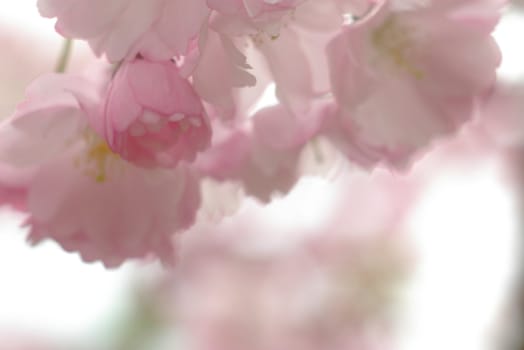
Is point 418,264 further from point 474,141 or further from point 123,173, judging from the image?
point 123,173

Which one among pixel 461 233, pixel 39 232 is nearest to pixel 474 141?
pixel 461 233

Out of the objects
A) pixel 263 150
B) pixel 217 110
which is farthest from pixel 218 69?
pixel 263 150

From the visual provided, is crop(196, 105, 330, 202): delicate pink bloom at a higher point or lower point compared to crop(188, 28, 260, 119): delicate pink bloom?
lower

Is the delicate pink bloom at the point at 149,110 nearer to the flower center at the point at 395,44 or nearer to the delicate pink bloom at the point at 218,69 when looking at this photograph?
the delicate pink bloom at the point at 218,69

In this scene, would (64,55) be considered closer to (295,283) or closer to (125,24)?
(125,24)

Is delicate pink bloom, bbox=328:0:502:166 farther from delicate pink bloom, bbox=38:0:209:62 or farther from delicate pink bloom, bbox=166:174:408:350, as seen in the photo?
delicate pink bloom, bbox=166:174:408:350

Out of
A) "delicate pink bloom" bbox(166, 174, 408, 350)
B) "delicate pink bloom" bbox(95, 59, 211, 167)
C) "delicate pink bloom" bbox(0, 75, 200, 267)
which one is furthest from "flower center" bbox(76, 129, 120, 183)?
"delicate pink bloom" bbox(166, 174, 408, 350)

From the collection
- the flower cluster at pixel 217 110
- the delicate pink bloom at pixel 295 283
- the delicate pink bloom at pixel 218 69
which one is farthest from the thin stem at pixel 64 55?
the delicate pink bloom at pixel 295 283
